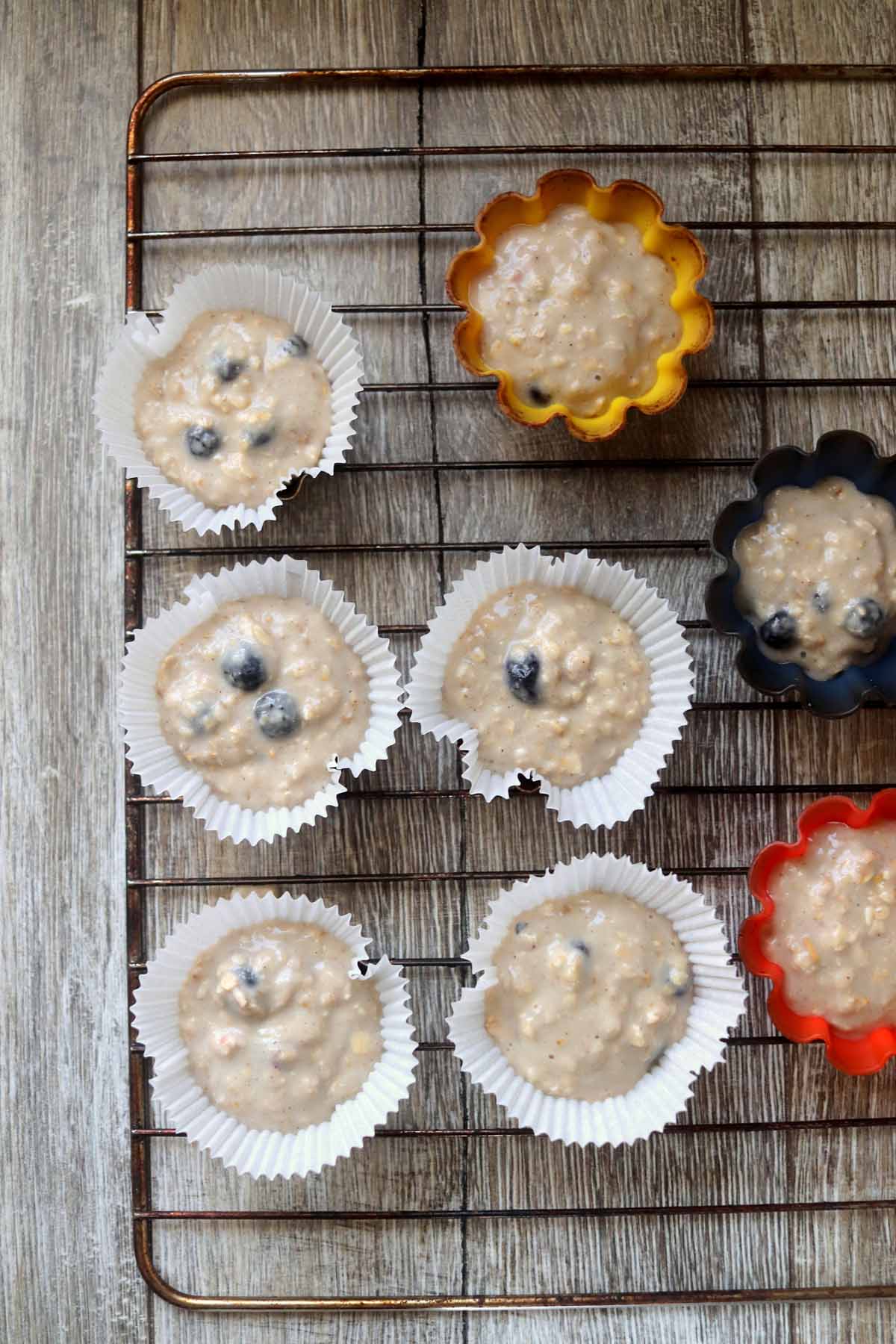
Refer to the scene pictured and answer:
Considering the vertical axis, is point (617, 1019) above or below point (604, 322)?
below

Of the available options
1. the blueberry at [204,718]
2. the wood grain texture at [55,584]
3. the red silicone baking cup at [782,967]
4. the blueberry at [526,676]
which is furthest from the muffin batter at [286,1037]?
the red silicone baking cup at [782,967]

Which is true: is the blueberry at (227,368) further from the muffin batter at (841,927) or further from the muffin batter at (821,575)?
the muffin batter at (841,927)

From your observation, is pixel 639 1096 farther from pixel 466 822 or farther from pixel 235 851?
pixel 235 851

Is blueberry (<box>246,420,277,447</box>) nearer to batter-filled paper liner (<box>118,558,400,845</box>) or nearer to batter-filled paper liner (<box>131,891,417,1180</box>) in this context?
batter-filled paper liner (<box>118,558,400,845</box>)

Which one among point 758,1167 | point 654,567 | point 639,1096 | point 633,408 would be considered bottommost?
point 758,1167

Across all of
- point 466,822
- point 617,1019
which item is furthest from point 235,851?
point 617,1019
